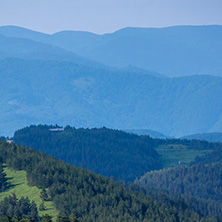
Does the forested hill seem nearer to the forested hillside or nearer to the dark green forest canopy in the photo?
the forested hillside

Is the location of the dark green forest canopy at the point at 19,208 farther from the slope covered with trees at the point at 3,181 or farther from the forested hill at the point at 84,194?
the slope covered with trees at the point at 3,181

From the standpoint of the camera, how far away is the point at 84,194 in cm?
15900

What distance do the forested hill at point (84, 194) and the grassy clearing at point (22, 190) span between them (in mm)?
1115

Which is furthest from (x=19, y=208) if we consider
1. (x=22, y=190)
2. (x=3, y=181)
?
(x=3, y=181)

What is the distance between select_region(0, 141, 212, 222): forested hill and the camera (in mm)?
148375

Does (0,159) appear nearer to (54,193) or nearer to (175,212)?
(54,193)

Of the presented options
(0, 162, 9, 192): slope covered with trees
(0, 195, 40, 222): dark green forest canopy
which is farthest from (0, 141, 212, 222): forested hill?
(0, 195, 40, 222): dark green forest canopy

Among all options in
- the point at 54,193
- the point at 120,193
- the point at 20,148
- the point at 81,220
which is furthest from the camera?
the point at 20,148

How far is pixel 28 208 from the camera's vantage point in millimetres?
142375

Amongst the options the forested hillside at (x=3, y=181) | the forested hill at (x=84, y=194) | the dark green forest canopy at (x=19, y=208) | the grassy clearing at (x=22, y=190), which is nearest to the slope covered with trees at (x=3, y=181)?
the forested hillside at (x=3, y=181)

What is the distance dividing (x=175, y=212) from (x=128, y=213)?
68.9 ft

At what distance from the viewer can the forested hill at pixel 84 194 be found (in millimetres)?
148375

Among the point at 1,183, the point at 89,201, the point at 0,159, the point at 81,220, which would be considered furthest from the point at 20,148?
the point at 81,220

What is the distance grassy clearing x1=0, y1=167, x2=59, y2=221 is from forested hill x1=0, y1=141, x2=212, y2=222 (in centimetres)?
112
